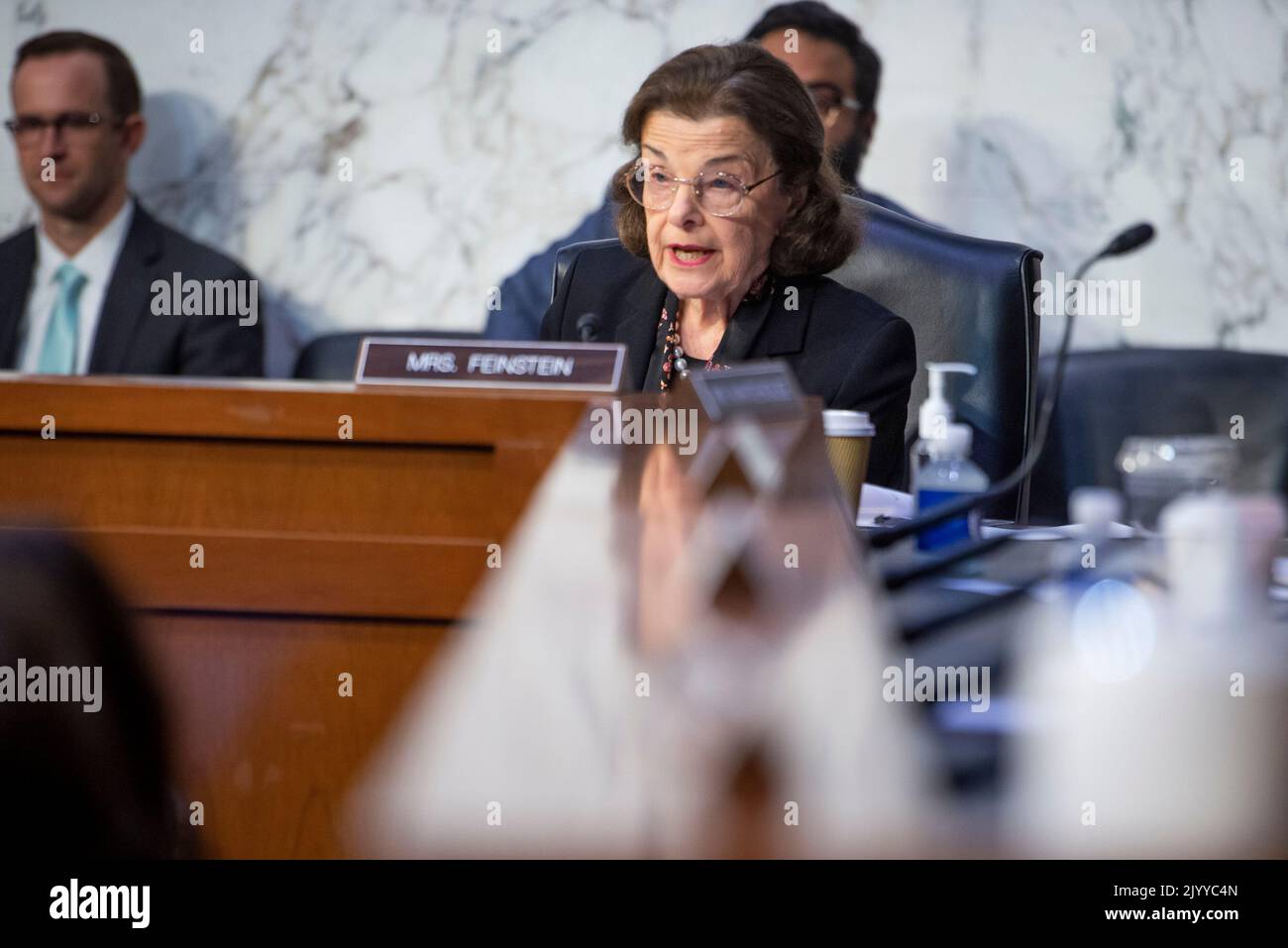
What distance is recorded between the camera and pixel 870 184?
10.1 feet

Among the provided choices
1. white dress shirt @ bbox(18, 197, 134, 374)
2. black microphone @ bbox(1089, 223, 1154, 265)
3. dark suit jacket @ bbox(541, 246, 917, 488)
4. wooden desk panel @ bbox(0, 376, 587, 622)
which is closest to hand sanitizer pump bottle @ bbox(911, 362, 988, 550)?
dark suit jacket @ bbox(541, 246, 917, 488)

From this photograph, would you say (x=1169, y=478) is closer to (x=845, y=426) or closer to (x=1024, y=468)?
(x=1024, y=468)

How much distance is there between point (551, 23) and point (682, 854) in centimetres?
283

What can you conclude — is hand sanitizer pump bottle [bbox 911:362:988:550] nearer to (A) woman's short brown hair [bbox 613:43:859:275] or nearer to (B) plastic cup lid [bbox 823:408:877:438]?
(B) plastic cup lid [bbox 823:408:877:438]

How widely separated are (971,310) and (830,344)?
225 millimetres

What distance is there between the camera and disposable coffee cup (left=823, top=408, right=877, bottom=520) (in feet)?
3.88

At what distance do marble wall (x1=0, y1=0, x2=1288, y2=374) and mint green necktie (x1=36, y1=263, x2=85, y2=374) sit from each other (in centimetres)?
35

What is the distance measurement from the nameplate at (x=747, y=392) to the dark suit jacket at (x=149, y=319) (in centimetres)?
216

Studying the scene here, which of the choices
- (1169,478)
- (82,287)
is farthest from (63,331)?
(1169,478)

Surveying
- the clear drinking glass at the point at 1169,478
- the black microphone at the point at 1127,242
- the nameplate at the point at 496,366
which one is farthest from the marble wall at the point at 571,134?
the nameplate at the point at 496,366

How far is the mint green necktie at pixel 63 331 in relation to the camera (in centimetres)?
299

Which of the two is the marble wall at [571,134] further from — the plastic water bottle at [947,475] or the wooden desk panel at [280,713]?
the wooden desk panel at [280,713]

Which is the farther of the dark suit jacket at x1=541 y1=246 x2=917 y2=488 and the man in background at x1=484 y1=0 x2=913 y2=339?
the man in background at x1=484 y1=0 x2=913 y2=339
